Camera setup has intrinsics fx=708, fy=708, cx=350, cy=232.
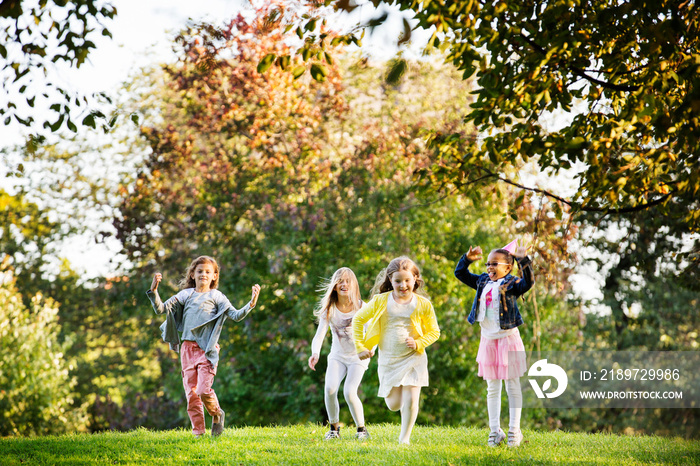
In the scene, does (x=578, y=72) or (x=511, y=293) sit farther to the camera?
(x=511, y=293)

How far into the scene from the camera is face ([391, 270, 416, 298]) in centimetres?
616

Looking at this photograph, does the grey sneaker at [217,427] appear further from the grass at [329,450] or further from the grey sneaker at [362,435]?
the grey sneaker at [362,435]

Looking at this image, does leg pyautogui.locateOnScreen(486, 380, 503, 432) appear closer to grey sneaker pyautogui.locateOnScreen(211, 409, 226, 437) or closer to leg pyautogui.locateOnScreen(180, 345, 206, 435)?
grey sneaker pyautogui.locateOnScreen(211, 409, 226, 437)

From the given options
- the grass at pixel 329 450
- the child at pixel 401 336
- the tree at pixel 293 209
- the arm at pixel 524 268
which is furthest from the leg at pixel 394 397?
the tree at pixel 293 209

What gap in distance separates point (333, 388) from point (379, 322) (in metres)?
1.01

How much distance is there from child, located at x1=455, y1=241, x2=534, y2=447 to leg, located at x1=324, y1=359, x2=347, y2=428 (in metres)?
1.40

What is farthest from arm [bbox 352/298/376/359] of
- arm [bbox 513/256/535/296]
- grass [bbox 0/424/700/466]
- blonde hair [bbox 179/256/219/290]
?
blonde hair [bbox 179/256/219/290]

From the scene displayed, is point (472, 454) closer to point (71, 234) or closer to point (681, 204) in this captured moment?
point (681, 204)

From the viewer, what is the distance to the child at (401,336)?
601 centimetres

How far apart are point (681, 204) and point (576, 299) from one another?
518 centimetres

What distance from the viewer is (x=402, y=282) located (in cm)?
616

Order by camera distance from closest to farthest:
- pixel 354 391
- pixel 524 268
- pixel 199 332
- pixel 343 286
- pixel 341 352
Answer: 1. pixel 524 268
2. pixel 354 391
3. pixel 199 332
4. pixel 341 352
5. pixel 343 286

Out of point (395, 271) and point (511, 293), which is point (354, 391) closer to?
point (395, 271)

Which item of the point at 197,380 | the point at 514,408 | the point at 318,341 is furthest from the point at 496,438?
the point at 197,380
